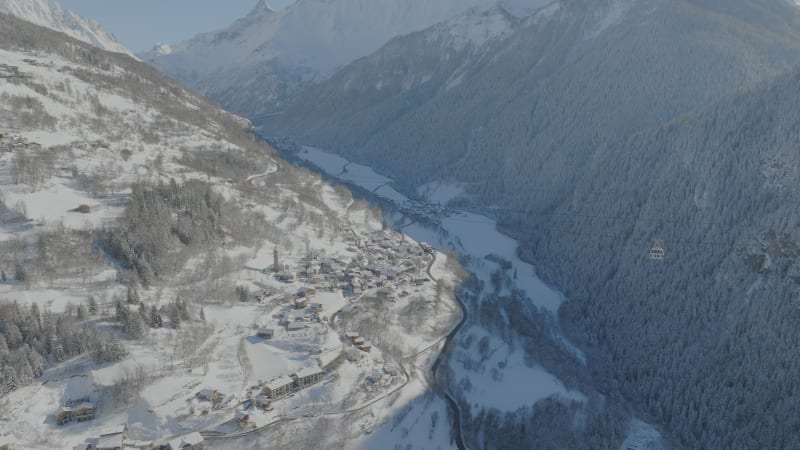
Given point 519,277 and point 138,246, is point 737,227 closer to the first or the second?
point 519,277

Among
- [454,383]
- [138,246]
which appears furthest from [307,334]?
[138,246]

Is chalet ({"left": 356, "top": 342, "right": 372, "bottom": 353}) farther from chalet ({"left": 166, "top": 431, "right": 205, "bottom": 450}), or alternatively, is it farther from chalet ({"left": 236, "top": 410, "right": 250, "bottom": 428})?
chalet ({"left": 166, "top": 431, "right": 205, "bottom": 450})

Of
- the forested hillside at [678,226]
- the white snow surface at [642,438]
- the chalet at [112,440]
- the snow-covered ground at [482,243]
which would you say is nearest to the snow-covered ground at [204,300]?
the chalet at [112,440]

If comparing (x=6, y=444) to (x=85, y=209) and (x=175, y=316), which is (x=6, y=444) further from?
(x=85, y=209)

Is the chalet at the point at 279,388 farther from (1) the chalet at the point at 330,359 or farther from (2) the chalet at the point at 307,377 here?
(1) the chalet at the point at 330,359

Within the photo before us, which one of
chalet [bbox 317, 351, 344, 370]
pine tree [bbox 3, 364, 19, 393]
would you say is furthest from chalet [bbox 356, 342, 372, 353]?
pine tree [bbox 3, 364, 19, 393]
